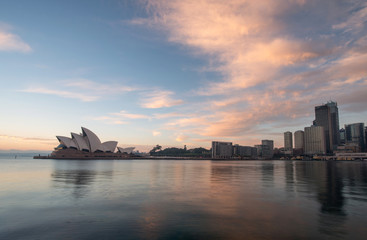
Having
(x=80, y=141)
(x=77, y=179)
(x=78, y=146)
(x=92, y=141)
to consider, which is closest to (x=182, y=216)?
(x=77, y=179)

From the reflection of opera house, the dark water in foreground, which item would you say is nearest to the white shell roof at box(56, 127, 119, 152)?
the reflection of opera house

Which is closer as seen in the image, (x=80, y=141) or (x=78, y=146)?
(x=80, y=141)

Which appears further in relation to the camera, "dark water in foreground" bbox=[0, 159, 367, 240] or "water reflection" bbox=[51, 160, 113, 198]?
"water reflection" bbox=[51, 160, 113, 198]

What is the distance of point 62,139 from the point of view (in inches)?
6850

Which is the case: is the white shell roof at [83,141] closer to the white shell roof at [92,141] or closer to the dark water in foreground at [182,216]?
the white shell roof at [92,141]

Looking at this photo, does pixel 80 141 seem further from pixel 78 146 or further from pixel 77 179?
pixel 77 179

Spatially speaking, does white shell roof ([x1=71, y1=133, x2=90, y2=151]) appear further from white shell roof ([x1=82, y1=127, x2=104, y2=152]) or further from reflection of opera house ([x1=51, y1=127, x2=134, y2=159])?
white shell roof ([x1=82, y1=127, x2=104, y2=152])

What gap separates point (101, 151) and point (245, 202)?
188 meters

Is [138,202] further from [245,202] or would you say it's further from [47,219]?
[245,202]

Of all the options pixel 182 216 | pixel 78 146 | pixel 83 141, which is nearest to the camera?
pixel 182 216

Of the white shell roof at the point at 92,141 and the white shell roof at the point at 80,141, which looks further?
the white shell roof at the point at 92,141

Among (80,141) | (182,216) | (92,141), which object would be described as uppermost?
(92,141)

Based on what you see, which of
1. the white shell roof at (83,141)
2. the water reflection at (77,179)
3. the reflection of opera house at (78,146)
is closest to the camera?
the water reflection at (77,179)

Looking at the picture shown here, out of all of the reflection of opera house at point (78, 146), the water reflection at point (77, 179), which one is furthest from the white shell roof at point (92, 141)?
the water reflection at point (77, 179)
